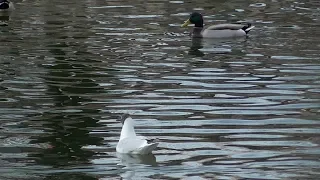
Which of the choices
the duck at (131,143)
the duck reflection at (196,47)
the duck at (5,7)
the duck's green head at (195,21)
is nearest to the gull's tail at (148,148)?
the duck at (131,143)

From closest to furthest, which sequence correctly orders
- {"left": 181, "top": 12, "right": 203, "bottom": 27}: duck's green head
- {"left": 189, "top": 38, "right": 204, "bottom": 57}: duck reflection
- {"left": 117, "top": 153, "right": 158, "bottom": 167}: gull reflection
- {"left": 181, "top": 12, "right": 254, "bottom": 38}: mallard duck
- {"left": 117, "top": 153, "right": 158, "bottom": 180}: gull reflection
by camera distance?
1. {"left": 117, "top": 153, "right": 158, "bottom": 180}: gull reflection
2. {"left": 117, "top": 153, "right": 158, "bottom": 167}: gull reflection
3. {"left": 189, "top": 38, "right": 204, "bottom": 57}: duck reflection
4. {"left": 181, "top": 12, "right": 254, "bottom": 38}: mallard duck
5. {"left": 181, "top": 12, "right": 203, "bottom": 27}: duck's green head

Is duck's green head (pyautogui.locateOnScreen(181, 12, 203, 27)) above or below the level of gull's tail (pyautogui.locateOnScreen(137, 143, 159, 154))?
below

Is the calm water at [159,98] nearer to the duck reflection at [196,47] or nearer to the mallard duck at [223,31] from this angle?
the duck reflection at [196,47]

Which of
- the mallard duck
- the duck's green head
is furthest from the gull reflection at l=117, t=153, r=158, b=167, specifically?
the duck's green head

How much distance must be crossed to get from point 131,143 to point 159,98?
393cm

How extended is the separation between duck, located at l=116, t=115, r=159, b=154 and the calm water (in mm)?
96

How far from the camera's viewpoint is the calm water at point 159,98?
11992mm

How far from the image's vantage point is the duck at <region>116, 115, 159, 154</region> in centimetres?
1211

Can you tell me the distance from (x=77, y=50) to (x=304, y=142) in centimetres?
971

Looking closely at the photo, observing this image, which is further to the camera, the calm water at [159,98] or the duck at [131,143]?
the duck at [131,143]

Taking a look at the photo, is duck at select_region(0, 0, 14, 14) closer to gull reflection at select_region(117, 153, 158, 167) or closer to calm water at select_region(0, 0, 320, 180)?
calm water at select_region(0, 0, 320, 180)

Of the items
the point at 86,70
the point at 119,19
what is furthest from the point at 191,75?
the point at 119,19

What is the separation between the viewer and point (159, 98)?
52.9ft

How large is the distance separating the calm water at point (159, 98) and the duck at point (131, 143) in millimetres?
96
